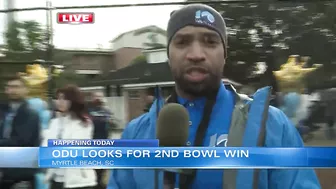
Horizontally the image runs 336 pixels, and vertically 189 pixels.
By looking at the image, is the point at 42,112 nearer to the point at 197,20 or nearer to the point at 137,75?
the point at 137,75

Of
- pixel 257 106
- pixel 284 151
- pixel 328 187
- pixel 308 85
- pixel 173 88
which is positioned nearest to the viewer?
pixel 257 106

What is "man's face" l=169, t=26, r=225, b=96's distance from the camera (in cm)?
193

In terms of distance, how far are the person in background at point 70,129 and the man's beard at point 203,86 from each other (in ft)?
2.54

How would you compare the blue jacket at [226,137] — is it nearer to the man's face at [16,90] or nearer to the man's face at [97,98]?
the man's face at [97,98]

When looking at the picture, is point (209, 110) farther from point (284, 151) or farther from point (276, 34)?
point (276, 34)

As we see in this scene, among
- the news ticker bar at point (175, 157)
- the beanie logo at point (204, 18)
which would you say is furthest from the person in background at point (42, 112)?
the beanie logo at point (204, 18)

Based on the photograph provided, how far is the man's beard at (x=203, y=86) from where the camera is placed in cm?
191

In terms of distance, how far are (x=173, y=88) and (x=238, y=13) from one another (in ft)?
2.33

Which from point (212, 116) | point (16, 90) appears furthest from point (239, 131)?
point (16, 90)

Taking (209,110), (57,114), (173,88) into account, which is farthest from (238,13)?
(57,114)

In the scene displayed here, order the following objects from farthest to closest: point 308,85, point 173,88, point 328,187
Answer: point 308,85
point 328,187
point 173,88

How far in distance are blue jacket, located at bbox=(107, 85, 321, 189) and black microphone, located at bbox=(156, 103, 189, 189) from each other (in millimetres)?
115

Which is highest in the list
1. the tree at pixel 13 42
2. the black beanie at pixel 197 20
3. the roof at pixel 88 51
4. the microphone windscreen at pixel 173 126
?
the black beanie at pixel 197 20

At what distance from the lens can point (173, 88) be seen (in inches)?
81.7
